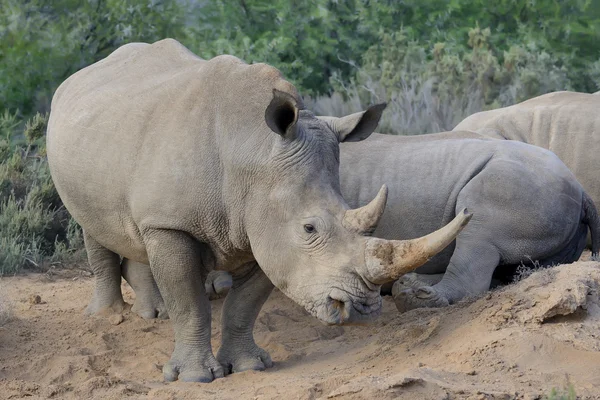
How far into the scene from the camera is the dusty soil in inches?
201

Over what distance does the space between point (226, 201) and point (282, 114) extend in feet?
2.01

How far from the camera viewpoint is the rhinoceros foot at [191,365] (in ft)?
20.6

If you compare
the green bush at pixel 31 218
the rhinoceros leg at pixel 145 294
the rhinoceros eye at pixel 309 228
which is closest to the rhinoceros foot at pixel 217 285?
the rhinoceros leg at pixel 145 294

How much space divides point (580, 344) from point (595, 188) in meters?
4.12

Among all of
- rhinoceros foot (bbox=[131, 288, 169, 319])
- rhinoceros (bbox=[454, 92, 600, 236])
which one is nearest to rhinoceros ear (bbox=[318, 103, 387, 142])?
rhinoceros foot (bbox=[131, 288, 169, 319])

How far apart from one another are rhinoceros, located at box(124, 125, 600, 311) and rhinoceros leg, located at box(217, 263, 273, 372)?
0.96 m

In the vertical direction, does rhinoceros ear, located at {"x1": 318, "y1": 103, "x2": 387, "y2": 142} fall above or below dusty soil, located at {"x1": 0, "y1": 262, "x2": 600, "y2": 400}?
above

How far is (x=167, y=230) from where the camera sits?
245 inches

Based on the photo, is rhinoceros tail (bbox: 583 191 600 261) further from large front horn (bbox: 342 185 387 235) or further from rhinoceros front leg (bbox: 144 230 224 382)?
rhinoceros front leg (bbox: 144 230 224 382)

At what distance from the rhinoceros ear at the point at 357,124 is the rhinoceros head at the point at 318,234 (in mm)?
130

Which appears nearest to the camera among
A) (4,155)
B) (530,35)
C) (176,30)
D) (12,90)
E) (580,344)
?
(580,344)

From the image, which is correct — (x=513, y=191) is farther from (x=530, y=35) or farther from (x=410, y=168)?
(x=530, y=35)

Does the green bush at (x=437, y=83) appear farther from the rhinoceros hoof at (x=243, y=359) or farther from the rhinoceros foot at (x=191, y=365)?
the rhinoceros foot at (x=191, y=365)

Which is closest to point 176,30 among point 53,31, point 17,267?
point 53,31
